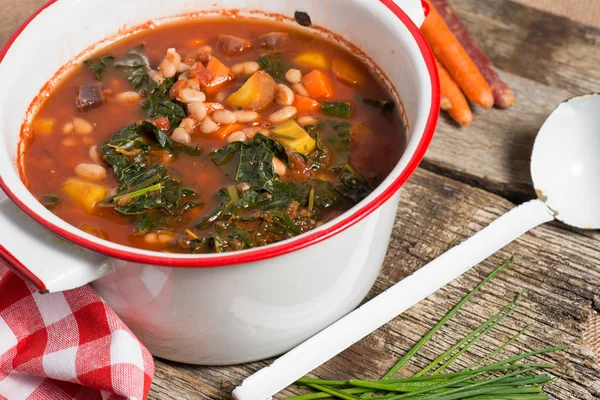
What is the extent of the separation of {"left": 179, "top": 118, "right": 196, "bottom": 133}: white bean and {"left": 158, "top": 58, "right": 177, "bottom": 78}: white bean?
0.30 meters

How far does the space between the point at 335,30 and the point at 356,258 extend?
1.19 m

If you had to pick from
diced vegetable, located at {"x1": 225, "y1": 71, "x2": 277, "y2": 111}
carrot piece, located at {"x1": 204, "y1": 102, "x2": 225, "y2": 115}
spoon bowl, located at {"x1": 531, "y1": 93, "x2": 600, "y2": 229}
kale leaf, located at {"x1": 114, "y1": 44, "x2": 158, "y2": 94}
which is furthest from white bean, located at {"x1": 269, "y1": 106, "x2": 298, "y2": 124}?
spoon bowl, located at {"x1": 531, "y1": 93, "x2": 600, "y2": 229}

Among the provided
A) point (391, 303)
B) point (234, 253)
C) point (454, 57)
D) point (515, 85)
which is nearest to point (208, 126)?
point (234, 253)

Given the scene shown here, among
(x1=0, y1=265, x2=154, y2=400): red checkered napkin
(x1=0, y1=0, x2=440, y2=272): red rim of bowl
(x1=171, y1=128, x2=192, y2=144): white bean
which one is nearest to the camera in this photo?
(x1=0, y1=0, x2=440, y2=272): red rim of bowl

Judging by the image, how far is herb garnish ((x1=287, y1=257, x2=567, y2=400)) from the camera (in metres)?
2.49

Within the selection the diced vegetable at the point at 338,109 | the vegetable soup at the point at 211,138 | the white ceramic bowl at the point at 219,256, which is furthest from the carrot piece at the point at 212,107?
the white ceramic bowl at the point at 219,256

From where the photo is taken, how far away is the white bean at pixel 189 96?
114 inches

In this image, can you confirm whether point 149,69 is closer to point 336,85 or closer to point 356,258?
point 336,85

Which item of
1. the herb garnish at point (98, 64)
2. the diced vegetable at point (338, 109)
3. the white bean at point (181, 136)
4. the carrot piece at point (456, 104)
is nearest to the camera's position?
the white bean at point (181, 136)

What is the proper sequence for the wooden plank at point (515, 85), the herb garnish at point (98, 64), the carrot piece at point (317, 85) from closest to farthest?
1. the carrot piece at point (317, 85)
2. the herb garnish at point (98, 64)
3. the wooden plank at point (515, 85)

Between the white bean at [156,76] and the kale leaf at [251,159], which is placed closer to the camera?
the kale leaf at [251,159]

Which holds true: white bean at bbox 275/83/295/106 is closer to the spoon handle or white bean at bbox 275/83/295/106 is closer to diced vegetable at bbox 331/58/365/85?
diced vegetable at bbox 331/58/365/85

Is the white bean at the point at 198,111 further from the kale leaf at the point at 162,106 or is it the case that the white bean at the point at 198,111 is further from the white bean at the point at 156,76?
the white bean at the point at 156,76

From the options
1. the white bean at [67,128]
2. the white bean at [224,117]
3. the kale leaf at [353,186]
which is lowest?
the kale leaf at [353,186]
